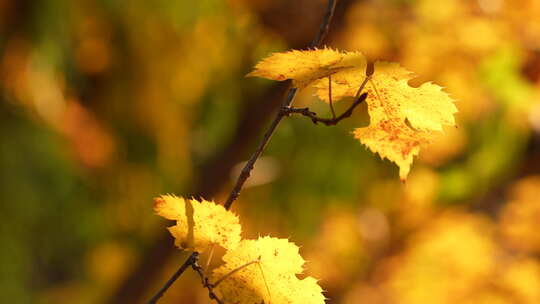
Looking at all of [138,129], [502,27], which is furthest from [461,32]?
[138,129]

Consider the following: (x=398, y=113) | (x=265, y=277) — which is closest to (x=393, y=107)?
(x=398, y=113)

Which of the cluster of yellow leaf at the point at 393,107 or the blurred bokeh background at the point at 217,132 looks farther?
the blurred bokeh background at the point at 217,132

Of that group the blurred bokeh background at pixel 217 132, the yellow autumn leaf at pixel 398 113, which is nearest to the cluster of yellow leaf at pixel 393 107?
the yellow autumn leaf at pixel 398 113

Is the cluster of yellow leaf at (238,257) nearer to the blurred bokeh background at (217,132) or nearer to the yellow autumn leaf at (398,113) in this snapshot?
the yellow autumn leaf at (398,113)

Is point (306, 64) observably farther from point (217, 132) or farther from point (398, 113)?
point (217, 132)

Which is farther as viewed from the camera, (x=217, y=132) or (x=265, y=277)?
(x=217, y=132)

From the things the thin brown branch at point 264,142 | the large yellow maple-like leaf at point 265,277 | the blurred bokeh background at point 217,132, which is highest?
the blurred bokeh background at point 217,132

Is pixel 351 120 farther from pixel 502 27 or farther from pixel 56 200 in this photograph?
pixel 56 200

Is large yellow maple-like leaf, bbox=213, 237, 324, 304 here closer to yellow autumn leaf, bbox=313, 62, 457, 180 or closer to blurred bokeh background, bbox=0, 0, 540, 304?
yellow autumn leaf, bbox=313, 62, 457, 180
